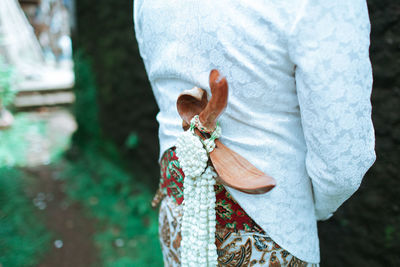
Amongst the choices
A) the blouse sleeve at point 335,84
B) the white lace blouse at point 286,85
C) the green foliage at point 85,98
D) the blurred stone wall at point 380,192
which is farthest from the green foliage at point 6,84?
the blouse sleeve at point 335,84

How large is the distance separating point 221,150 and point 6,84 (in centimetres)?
522

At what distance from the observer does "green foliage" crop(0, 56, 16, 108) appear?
193 inches

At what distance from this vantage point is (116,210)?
12.3 feet

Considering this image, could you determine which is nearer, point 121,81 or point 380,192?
point 380,192

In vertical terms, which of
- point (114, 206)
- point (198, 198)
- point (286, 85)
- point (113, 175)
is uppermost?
point (286, 85)

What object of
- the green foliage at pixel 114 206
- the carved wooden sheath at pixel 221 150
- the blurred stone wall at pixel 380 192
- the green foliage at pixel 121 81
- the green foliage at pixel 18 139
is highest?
the carved wooden sheath at pixel 221 150

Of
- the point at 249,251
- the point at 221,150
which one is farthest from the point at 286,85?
the point at 249,251

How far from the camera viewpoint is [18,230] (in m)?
3.19

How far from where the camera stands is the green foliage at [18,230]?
2.85m

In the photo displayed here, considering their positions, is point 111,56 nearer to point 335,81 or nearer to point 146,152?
point 146,152

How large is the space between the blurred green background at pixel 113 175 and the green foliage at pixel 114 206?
1cm

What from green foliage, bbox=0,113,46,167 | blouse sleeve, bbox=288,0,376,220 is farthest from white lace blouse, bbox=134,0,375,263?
green foliage, bbox=0,113,46,167

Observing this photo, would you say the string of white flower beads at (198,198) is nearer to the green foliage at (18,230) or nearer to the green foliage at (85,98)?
the green foliage at (18,230)

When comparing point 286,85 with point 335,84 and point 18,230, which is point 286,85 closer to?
point 335,84
